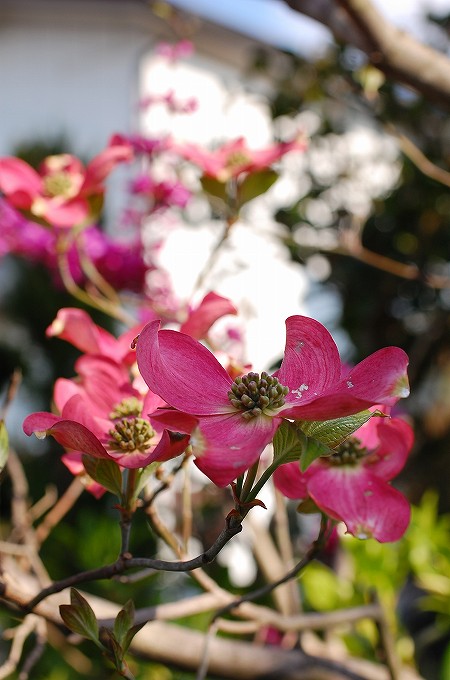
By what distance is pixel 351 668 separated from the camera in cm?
67

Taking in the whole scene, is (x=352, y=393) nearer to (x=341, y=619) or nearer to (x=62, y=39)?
(x=341, y=619)

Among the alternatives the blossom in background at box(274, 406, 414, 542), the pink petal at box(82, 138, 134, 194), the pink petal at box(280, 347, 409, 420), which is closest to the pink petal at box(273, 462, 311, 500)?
the blossom in background at box(274, 406, 414, 542)

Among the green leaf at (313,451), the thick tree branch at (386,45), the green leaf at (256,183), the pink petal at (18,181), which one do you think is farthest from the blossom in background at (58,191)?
the green leaf at (313,451)

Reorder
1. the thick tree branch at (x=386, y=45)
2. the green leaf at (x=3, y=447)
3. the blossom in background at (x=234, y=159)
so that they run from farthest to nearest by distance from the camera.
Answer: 1. the blossom in background at (x=234, y=159)
2. the thick tree branch at (x=386, y=45)
3. the green leaf at (x=3, y=447)

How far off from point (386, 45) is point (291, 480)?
1.33ft

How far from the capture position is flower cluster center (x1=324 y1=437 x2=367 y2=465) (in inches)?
17.3

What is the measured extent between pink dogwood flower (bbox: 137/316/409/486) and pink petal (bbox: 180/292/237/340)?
0.24 ft

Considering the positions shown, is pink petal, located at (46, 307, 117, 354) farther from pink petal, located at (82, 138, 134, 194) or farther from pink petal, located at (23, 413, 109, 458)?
pink petal, located at (82, 138, 134, 194)

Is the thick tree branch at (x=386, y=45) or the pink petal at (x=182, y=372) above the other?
the thick tree branch at (x=386, y=45)

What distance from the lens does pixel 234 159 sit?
747 millimetres

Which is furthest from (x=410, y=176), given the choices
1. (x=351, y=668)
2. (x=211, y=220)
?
(x=351, y=668)

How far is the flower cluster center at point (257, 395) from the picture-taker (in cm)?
34

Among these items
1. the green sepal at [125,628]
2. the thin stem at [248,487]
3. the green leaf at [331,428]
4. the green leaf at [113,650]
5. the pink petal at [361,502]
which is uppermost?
the green leaf at [331,428]

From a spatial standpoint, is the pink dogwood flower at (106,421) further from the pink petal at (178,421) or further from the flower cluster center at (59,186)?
the flower cluster center at (59,186)
